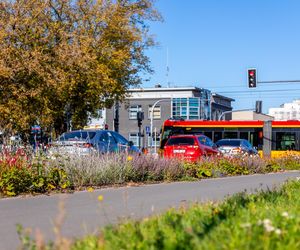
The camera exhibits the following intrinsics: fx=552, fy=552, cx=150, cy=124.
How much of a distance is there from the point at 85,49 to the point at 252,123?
1597 cm

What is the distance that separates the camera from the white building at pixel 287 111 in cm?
13125

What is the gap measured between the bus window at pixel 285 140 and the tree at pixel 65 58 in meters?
10.6

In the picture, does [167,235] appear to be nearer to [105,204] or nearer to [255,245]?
[255,245]

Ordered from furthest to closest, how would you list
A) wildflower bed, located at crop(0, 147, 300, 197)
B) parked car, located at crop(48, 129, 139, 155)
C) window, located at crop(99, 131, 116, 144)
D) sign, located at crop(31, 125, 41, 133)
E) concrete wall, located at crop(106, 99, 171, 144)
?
1. concrete wall, located at crop(106, 99, 171, 144)
2. sign, located at crop(31, 125, 41, 133)
3. window, located at crop(99, 131, 116, 144)
4. parked car, located at crop(48, 129, 139, 155)
5. wildflower bed, located at crop(0, 147, 300, 197)

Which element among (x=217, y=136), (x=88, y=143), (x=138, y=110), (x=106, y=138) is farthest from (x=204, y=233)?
(x=138, y=110)

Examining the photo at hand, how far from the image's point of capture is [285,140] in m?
37.5

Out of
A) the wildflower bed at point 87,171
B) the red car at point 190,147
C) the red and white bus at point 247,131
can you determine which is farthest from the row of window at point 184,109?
the wildflower bed at point 87,171

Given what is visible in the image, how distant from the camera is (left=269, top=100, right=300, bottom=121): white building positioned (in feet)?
431

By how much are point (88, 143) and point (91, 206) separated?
6.56 metres

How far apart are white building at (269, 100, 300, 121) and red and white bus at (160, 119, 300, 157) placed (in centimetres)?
9046

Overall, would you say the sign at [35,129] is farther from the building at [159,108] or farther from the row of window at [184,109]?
the row of window at [184,109]

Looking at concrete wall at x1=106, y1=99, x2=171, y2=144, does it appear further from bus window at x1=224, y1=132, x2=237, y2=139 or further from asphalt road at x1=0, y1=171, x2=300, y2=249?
asphalt road at x1=0, y1=171, x2=300, y2=249

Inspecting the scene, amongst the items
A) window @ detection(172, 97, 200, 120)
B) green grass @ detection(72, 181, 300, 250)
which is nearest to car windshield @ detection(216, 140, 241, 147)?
green grass @ detection(72, 181, 300, 250)

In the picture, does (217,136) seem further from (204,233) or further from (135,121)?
(204,233)
